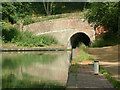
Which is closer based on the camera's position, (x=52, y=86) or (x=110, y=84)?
(x=110, y=84)

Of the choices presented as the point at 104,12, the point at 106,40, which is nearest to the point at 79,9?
the point at 106,40

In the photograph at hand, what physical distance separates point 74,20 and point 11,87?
1804 cm

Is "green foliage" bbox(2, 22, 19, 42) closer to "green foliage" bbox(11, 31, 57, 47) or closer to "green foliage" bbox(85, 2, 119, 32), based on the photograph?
"green foliage" bbox(11, 31, 57, 47)

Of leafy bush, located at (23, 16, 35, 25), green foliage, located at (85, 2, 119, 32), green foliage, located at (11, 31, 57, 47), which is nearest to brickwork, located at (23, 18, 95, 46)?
green foliage, located at (11, 31, 57, 47)

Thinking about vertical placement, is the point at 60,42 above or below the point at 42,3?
below

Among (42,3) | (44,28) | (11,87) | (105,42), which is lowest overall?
(11,87)

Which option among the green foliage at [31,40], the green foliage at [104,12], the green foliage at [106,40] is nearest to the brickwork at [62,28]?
the green foliage at [31,40]

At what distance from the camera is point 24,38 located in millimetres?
24266

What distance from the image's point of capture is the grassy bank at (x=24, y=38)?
23.6 meters

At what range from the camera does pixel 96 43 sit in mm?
22312

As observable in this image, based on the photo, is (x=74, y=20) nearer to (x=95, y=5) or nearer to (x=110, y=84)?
(x=95, y=5)

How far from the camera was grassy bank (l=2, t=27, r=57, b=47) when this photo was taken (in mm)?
23562

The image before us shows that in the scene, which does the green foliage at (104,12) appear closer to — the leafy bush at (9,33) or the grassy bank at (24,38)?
the grassy bank at (24,38)

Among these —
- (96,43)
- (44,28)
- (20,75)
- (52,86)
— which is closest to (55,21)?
(44,28)
